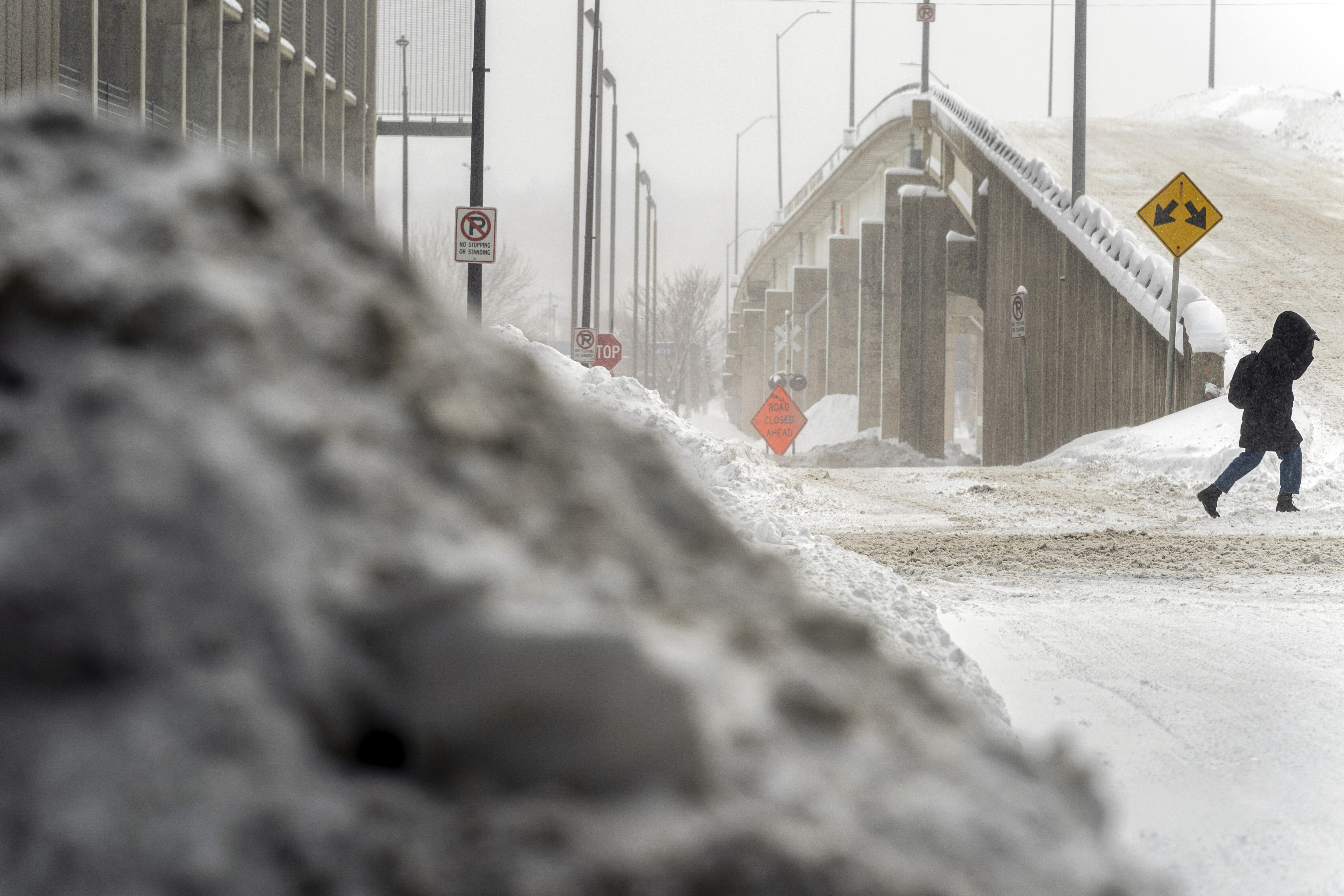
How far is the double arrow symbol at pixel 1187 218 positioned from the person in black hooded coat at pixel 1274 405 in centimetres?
474

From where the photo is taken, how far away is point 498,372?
965 mm

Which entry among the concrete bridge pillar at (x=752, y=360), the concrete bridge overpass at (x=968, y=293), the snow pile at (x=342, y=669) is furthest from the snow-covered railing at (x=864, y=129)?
the snow pile at (x=342, y=669)

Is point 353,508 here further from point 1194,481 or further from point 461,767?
point 1194,481

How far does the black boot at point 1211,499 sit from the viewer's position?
406 inches

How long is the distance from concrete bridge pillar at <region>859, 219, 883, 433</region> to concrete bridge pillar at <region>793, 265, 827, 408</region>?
10469 mm

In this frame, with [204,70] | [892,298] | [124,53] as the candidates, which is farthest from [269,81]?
[892,298]

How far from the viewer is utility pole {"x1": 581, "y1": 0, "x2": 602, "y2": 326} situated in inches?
1096

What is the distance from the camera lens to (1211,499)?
10352 millimetres

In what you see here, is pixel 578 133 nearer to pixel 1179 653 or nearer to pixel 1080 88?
pixel 1080 88

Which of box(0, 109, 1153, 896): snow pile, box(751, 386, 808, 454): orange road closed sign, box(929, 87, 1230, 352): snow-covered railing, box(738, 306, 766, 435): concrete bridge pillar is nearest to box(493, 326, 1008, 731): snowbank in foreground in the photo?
box(0, 109, 1153, 896): snow pile

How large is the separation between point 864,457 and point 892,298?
11052 millimetres

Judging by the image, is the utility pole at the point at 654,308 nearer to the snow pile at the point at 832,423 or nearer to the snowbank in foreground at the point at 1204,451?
the snow pile at the point at 832,423

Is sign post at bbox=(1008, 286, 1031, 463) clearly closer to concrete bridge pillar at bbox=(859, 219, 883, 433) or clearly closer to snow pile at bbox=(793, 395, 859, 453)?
concrete bridge pillar at bbox=(859, 219, 883, 433)

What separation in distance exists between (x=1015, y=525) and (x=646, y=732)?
990 centimetres
